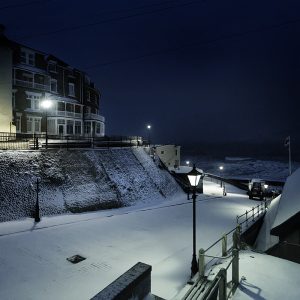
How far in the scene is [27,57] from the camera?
121ft

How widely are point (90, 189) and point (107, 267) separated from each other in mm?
11633

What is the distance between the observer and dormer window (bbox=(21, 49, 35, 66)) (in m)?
36.5

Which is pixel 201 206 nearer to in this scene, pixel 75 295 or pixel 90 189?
pixel 90 189

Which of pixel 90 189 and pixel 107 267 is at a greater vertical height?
pixel 90 189

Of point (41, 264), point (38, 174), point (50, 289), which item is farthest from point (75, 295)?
point (38, 174)

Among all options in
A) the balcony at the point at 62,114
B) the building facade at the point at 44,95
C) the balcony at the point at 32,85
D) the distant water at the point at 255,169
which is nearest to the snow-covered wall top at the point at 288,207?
the building facade at the point at 44,95

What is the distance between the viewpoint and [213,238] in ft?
47.7

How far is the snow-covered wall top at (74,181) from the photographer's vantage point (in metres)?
18.3

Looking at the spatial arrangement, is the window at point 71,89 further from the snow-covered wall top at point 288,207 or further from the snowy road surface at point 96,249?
the snow-covered wall top at point 288,207

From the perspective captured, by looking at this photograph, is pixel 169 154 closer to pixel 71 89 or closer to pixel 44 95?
pixel 71 89

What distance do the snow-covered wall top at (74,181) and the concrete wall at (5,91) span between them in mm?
10322

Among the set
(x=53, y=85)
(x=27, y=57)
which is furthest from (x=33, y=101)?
(x=27, y=57)

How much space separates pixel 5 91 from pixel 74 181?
52.2 feet

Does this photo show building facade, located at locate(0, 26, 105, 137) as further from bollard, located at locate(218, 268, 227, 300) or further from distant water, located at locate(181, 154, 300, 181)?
distant water, located at locate(181, 154, 300, 181)
